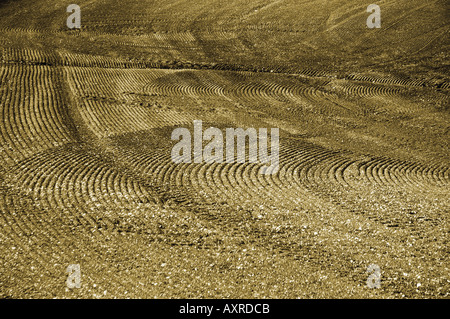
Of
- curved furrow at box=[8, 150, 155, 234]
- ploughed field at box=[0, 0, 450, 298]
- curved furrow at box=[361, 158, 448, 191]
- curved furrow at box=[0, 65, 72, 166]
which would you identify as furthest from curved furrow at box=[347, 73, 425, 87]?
curved furrow at box=[8, 150, 155, 234]

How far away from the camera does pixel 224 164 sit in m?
10.5

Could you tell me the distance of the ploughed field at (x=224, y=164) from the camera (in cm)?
684

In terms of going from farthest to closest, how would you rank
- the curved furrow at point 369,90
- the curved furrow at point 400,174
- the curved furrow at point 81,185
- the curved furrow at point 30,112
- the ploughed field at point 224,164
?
the curved furrow at point 369,90
the curved furrow at point 30,112
the curved furrow at point 400,174
the curved furrow at point 81,185
the ploughed field at point 224,164

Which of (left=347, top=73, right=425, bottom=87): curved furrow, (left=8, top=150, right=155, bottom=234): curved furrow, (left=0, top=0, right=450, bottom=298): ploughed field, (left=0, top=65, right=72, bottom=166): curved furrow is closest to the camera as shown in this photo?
(left=0, top=0, right=450, bottom=298): ploughed field

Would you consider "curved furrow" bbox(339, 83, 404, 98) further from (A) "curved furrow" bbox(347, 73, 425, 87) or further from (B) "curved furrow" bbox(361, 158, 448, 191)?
(B) "curved furrow" bbox(361, 158, 448, 191)

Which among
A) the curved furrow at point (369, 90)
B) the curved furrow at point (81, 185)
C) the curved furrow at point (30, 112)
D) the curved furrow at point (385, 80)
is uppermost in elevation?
the curved furrow at point (385, 80)

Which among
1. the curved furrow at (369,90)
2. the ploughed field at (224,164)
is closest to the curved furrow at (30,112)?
the ploughed field at (224,164)

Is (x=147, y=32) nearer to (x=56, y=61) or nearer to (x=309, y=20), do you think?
(x=56, y=61)

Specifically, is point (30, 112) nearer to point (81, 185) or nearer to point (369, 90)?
point (81, 185)

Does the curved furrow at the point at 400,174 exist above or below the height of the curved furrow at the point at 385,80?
below

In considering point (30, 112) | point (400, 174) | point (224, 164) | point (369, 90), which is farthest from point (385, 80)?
point (30, 112)

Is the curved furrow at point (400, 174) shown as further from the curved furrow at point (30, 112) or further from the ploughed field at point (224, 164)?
the curved furrow at point (30, 112)

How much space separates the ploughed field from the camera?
6.84 m

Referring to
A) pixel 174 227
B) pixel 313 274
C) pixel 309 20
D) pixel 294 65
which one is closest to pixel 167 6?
pixel 309 20
